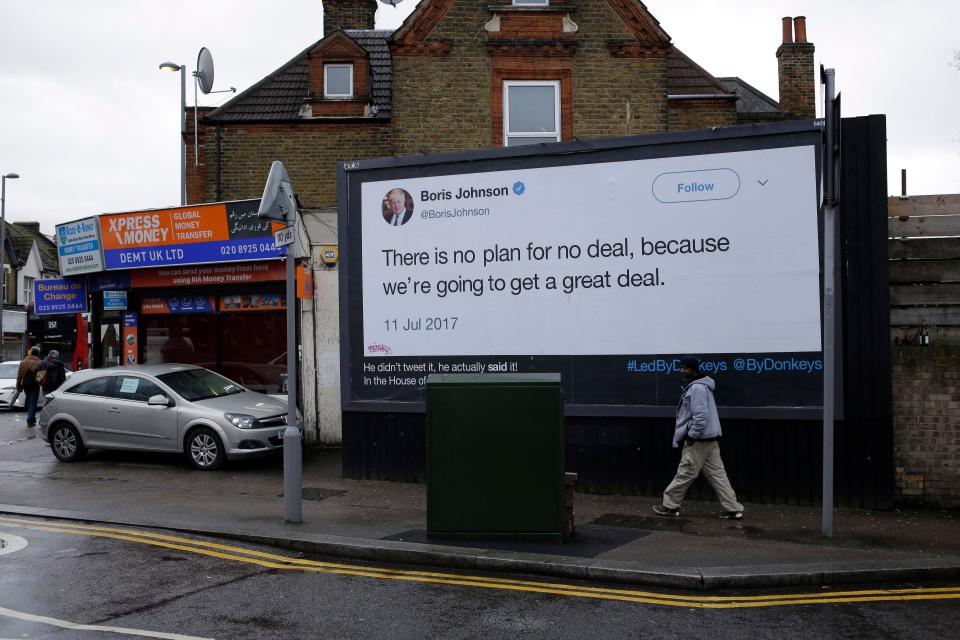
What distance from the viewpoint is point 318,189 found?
21047mm

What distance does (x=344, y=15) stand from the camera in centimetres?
2650

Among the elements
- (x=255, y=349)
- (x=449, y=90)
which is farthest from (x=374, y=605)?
(x=449, y=90)

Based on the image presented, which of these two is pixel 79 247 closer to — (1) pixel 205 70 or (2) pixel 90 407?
(2) pixel 90 407

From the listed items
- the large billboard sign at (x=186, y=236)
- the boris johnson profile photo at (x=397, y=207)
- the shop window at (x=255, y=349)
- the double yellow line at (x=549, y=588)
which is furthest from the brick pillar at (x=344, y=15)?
the double yellow line at (x=549, y=588)

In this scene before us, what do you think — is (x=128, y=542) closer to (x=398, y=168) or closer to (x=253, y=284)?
(x=398, y=168)

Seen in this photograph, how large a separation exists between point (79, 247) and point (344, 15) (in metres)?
11.4

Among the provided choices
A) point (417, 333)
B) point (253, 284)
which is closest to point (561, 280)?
point (417, 333)

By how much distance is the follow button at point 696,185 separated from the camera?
10.6 m

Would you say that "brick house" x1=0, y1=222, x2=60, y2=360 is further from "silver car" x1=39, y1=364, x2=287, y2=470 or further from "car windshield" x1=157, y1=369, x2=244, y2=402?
"car windshield" x1=157, y1=369, x2=244, y2=402

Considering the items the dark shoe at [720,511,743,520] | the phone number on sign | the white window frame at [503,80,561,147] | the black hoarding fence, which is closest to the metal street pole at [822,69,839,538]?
the dark shoe at [720,511,743,520]

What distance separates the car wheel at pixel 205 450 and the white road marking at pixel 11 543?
430 cm

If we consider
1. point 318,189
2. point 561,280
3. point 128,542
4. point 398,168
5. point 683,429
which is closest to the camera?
point 128,542

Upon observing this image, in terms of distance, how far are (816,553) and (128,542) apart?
6.33 m

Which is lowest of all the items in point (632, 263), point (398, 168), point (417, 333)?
point (417, 333)
